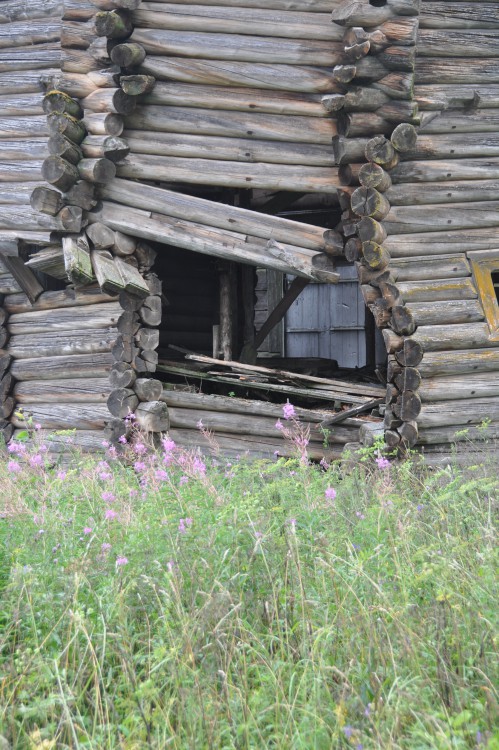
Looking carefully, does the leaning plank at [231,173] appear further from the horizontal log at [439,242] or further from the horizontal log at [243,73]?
the horizontal log at [439,242]

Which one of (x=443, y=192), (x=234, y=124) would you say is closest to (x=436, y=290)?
(x=443, y=192)

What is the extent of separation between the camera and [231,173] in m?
9.23

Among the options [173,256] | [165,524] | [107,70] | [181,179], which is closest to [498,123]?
[181,179]

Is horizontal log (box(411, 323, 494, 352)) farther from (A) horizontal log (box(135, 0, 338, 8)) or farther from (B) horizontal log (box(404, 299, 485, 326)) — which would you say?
(A) horizontal log (box(135, 0, 338, 8))

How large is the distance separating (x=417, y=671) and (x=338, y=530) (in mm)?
1838

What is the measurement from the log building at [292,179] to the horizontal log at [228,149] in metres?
0.02

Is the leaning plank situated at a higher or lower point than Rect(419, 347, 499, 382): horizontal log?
higher

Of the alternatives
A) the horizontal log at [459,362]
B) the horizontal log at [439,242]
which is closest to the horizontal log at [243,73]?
the horizontal log at [439,242]

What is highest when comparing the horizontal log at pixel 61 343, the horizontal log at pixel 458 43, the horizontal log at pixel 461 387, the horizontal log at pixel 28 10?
the horizontal log at pixel 28 10

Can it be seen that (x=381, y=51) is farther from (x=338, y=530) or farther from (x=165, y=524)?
(x=165, y=524)

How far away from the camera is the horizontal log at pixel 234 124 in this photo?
9.16 metres

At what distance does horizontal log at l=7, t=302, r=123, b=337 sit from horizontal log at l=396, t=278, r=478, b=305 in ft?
10.4

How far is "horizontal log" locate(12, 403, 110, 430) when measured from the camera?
10195 mm

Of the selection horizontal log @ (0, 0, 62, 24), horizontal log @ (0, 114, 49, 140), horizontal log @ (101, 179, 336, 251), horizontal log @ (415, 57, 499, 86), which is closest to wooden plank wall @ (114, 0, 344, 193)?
horizontal log @ (101, 179, 336, 251)
